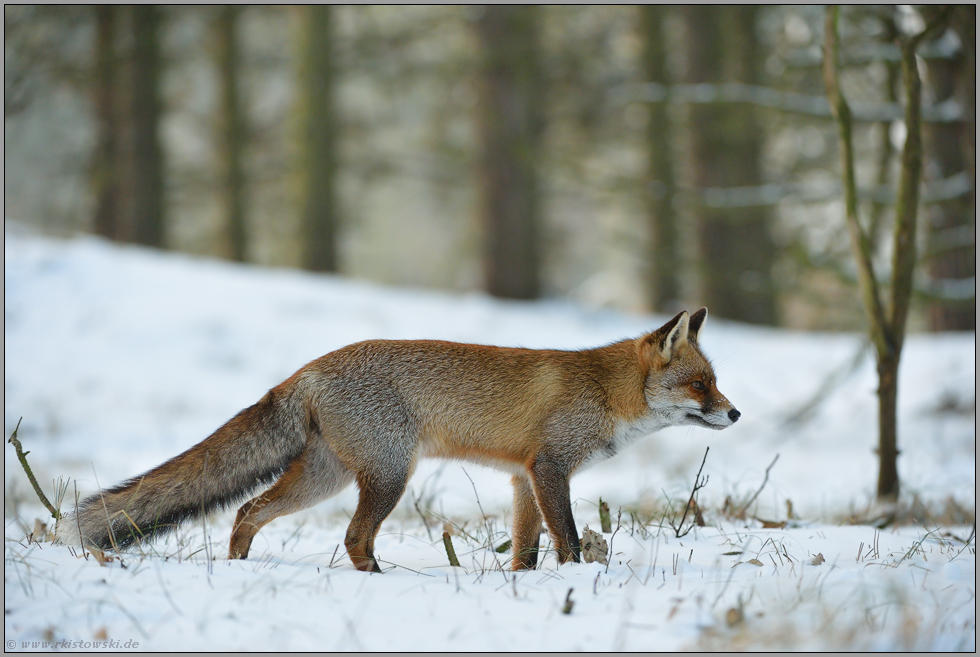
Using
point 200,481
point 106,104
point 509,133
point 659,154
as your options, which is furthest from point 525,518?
point 106,104

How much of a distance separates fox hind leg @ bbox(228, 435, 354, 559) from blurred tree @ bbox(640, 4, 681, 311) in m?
12.1

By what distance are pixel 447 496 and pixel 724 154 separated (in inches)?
427

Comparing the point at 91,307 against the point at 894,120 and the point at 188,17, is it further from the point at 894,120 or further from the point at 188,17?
the point at 894,120

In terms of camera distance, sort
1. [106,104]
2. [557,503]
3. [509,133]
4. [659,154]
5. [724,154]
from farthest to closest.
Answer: [106,104] → [659,154] → [724,154] → [509,133] → [557,503]

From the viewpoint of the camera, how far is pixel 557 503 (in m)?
4.01

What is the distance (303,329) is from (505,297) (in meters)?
4.13

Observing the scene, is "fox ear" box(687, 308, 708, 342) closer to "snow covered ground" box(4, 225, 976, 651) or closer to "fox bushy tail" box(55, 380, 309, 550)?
"snow covered ground" box(4, 225, 976, 651)

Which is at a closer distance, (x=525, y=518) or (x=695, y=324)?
(x=525, y=518)

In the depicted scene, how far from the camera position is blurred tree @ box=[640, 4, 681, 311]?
53.2 feet

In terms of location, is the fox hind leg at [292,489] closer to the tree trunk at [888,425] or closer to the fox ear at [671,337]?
the fox ear at [671,337]

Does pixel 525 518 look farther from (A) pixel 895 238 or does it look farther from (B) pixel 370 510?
(A) pixel 895 238

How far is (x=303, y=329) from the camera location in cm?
1223

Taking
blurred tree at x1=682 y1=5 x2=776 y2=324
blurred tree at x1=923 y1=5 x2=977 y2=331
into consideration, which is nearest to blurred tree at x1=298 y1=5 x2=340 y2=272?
blurred tree at x1=682 y1=5 x2=776 y2=324

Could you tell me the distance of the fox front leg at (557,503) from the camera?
397 cm
